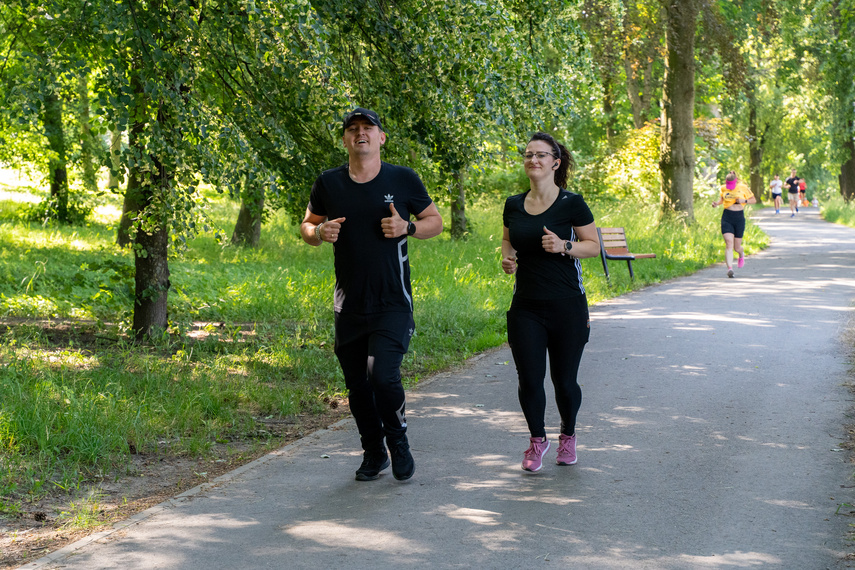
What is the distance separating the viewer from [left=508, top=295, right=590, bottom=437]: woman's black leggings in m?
5.38

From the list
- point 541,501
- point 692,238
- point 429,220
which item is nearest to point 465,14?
point 429,220

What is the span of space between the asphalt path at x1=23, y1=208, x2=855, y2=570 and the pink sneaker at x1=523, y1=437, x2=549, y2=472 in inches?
2.2

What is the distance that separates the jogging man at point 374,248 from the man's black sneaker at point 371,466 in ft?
0.58

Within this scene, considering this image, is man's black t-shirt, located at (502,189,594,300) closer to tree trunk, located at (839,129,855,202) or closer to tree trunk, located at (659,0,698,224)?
tree trunk, located at (659,0,698,224)

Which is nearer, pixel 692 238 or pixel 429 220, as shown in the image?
pixel 429 220

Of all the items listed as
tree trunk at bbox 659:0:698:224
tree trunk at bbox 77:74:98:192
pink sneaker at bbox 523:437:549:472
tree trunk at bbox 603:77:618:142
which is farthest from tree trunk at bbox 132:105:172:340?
tree trunk at bbox 603:77:618:142

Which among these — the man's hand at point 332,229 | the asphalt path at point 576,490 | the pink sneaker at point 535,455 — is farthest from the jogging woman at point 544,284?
the man's hand at point 332,229

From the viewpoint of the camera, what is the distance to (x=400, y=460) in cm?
528

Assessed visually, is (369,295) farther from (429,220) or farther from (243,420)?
(243,420)

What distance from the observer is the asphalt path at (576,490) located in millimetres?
4180

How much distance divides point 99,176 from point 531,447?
18.7 ft

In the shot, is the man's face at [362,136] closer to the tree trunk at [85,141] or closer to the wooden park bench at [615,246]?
the tree trunk at [85,141]

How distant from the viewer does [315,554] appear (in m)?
4.18

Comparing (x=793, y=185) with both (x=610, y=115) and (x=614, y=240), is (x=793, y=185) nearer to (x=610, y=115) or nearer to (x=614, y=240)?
(x=610, y=115)
